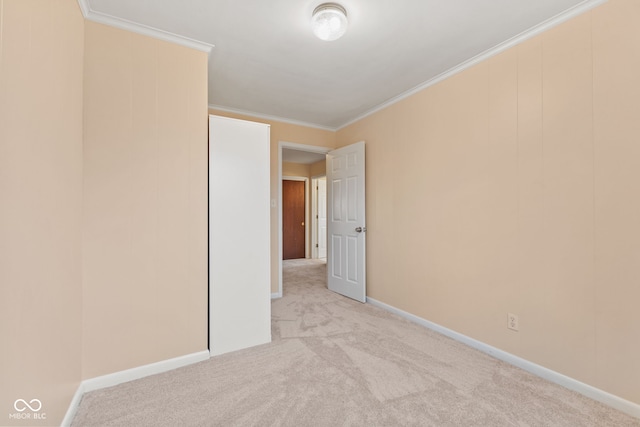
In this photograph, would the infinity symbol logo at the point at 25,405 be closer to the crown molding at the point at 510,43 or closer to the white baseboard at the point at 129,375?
the white baseboard at the point at 129,375

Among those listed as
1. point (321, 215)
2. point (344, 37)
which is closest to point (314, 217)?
point (321, 215)

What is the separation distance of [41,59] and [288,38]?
150 centimetres

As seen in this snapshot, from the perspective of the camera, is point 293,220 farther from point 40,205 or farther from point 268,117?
point 40,205

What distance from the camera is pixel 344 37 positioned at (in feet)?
7.02

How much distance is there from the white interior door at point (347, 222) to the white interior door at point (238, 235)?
1513mm

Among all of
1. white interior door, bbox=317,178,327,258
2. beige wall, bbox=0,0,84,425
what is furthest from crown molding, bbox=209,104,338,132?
white interior door, bbox=317,178,327,258

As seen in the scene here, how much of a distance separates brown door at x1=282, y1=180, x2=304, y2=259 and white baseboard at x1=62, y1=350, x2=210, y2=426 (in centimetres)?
495

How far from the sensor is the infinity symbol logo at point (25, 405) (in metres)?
1.02

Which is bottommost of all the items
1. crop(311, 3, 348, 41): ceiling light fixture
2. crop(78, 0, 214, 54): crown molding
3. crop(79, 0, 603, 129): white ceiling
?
crop(311, 3, 348, 41): ceiling light fixture

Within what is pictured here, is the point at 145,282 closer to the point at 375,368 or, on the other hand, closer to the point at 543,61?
the point at 375,368

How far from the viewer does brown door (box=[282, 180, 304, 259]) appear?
23.4ft

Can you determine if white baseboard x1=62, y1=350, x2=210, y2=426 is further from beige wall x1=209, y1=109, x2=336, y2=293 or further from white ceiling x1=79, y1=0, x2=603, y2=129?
white ceiling x1=79, y1=0, x2=603, y2=129

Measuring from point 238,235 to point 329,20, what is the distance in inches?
68.1

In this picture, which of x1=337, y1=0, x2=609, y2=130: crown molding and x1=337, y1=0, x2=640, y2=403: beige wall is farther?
x1=337, y1=0, x2=609, y2=130: crown molding
